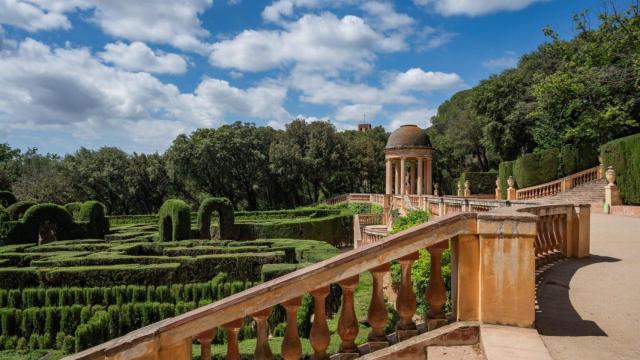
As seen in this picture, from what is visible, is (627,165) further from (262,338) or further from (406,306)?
(262,338)

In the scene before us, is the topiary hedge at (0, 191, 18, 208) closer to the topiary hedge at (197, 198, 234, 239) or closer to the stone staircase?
the topiary hedge at (197, 198, 234, 239)

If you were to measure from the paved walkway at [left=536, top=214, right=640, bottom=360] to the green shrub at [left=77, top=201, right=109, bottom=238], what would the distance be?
22.0 m

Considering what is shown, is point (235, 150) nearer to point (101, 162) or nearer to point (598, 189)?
point (101, 162)

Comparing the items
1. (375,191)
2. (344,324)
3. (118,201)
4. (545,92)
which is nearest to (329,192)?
(375,191)

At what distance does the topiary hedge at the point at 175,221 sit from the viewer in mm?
18417

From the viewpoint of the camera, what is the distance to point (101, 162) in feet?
153

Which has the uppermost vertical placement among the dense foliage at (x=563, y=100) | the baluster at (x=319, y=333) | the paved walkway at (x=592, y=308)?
the dense foliage at (x=563, y=100)

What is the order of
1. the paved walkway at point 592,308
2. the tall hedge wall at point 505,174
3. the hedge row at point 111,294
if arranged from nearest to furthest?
1. the paved walkway at point 592,308
2. the hedge row at point 111,294
3. the tall hedge wall at point 505,174

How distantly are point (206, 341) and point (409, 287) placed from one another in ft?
5.76

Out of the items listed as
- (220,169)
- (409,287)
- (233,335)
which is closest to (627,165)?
(409,287)

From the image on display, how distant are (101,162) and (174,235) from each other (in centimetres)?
3463

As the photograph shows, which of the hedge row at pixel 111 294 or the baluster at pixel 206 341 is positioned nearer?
the baluster at pixel 206 341

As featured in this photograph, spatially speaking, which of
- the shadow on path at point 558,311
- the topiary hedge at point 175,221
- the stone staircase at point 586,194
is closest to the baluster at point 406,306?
the shadow on path at point 558,311

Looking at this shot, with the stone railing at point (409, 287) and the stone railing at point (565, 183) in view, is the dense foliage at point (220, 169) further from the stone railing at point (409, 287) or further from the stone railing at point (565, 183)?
the stone railing at point (409, 287)
